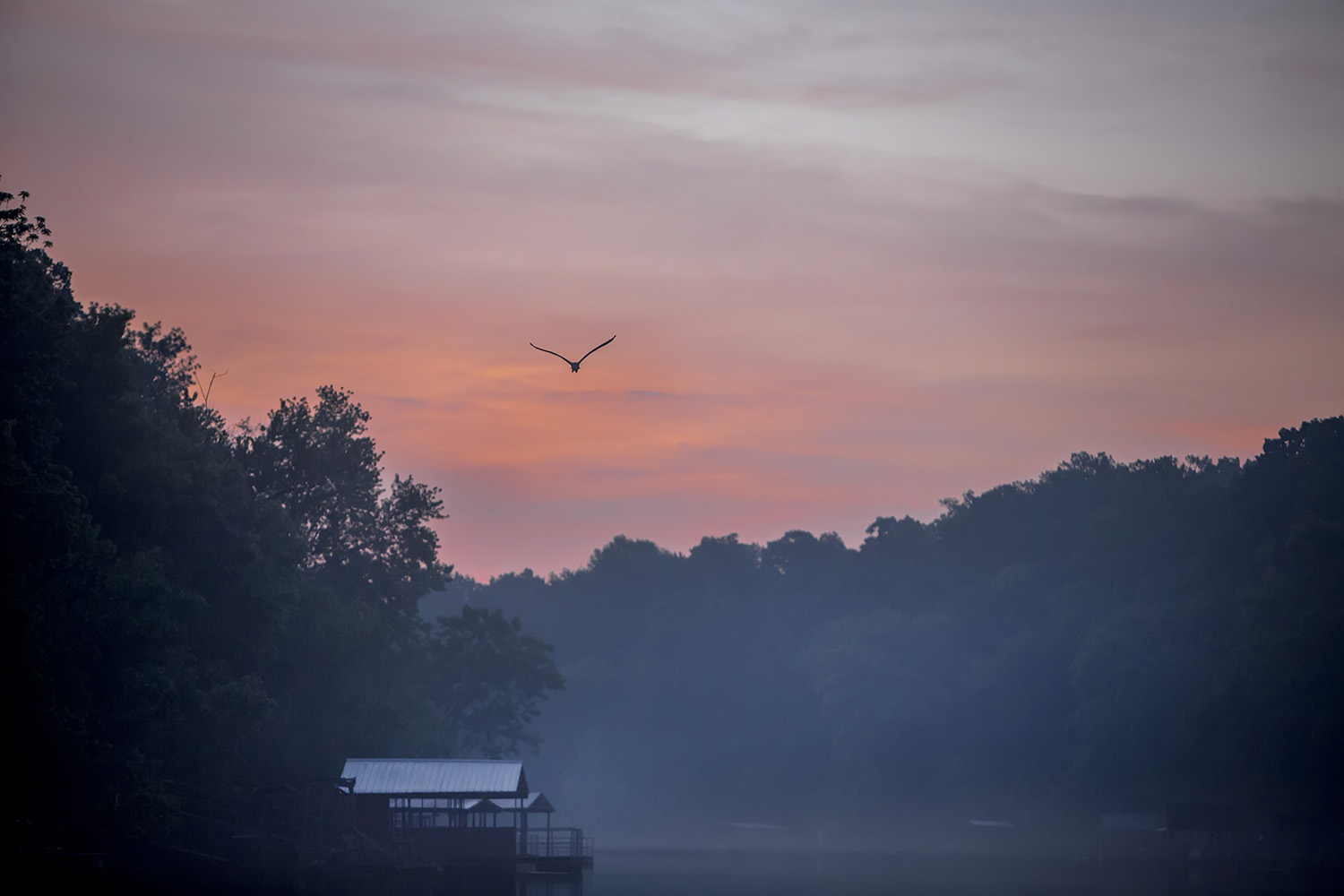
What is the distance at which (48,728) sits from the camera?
39.5m

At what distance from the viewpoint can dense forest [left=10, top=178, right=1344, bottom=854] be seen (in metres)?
44.2

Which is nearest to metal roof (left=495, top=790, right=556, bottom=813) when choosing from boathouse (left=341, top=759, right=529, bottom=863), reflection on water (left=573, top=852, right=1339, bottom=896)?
boathouse (left=341, top=759, right=529, bottom=863)

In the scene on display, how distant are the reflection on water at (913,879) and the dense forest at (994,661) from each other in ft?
39.5

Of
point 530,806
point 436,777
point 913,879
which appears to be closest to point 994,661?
point 913,879

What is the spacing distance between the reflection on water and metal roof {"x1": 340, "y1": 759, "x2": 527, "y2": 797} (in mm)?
4901

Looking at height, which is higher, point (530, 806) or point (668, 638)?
point (668, 638)

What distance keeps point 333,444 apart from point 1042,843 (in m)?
46.6

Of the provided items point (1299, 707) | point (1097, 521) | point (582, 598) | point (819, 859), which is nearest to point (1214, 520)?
point (1097, 521)

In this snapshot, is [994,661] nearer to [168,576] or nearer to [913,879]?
[913,879]

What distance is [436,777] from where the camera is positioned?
187 feet

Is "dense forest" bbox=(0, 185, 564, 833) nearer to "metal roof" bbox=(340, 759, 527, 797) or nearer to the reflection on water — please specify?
"metal roof" bbox=(340, 759, 527, 797)

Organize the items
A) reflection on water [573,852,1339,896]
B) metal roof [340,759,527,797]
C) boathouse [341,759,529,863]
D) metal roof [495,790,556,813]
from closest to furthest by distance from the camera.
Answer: reflection on water [573,852,1339,896]
boathouse [341,759,529,863]
metal roof [340,759,527,797]
metal roof [495,790,556,813]

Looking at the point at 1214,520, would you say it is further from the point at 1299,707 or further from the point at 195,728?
the point at 195,728

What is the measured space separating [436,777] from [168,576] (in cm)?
1335
